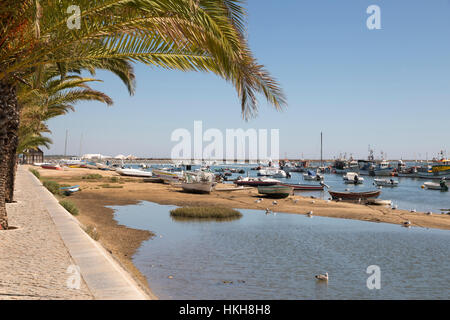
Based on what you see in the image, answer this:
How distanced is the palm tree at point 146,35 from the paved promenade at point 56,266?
4.02 m

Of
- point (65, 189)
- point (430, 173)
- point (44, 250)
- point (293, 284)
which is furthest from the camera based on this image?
point (430, 173)

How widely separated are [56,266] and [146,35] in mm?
5434

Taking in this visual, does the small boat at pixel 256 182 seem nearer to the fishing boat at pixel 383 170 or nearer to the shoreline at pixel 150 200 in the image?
the shoreline at pixel 150 200

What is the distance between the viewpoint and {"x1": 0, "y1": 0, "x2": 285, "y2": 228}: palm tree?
666 cm

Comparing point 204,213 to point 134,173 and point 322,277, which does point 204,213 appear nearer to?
point 322,277

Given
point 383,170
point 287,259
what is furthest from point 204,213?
point 383,170

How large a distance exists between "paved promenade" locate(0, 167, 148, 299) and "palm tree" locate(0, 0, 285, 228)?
4.02 meters

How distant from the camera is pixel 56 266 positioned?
24.2 feet

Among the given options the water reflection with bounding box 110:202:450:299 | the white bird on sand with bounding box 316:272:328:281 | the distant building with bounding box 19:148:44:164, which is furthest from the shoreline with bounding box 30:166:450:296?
the distant building with bounding box 19:148:44:164

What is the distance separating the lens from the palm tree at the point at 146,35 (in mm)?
6660

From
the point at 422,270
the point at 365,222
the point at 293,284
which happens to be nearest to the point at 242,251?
the point at 293,284
